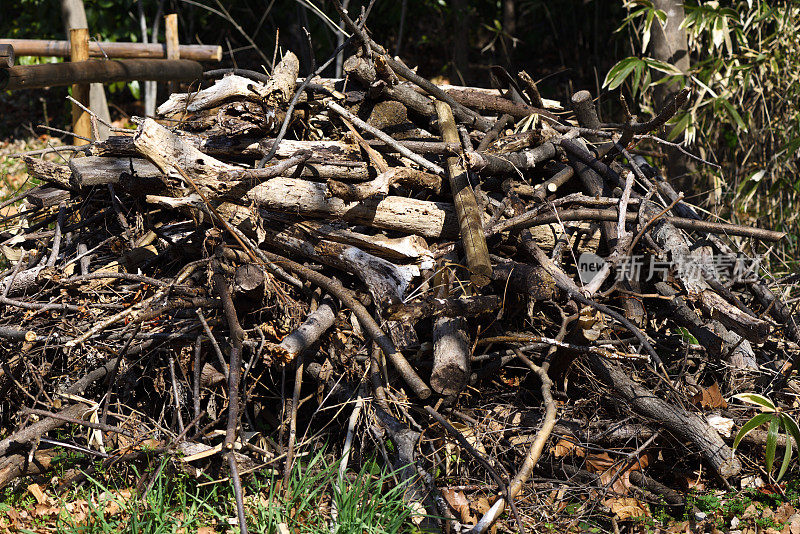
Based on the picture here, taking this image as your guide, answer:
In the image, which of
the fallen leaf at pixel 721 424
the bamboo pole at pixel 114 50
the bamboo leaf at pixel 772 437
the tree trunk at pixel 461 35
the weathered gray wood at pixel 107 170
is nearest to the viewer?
the bamboo leaf at pixel 772 437

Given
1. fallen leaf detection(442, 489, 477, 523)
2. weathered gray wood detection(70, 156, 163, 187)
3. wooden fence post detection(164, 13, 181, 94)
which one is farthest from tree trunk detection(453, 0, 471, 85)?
fallen leaf detection(442, 489, 477, 523)

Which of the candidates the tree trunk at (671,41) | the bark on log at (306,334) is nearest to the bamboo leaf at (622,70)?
the tree trunk at (671,41)

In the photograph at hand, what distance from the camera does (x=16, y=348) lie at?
3053 millimetres

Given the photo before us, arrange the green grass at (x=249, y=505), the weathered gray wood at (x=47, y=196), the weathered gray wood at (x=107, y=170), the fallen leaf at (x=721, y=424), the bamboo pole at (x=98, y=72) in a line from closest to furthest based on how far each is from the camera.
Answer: the green grass at (x=249, y=505)
the fallen leaf at (x=721, y=424)
the weathered gray wood at (x=107, y=170)
the weathered gray wood at (x=47, y=196)
the bamboo pole at (x=98, y=72)

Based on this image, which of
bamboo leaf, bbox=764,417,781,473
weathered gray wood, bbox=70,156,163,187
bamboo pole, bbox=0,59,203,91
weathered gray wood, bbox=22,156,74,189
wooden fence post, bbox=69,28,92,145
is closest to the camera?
bamboo leaf, bbox=764,417,781,473

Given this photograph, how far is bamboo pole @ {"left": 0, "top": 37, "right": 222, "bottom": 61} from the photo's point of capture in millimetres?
5508

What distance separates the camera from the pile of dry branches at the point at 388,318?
8.96 feet

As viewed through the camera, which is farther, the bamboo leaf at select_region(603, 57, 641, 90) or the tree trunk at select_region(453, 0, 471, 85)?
the tree trunk at select_region(453, 0, 471, 85)

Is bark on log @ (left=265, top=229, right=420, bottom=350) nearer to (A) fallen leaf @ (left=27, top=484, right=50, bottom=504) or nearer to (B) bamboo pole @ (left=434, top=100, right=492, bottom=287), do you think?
(B) bamboo pole @ (left=434, top=100, right=492, bottom=287)

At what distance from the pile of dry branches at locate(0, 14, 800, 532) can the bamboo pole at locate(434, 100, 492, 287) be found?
0.01 metres

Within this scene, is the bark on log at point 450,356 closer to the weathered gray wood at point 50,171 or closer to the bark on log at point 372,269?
the bark on log at point 372,269

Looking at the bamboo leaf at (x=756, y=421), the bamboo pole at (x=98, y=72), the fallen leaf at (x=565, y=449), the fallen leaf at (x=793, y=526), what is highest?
the bamboo pole at (x=98, y=72)

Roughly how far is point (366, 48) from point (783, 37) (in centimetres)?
353

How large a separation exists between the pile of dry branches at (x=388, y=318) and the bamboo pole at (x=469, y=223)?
1 centimetres
